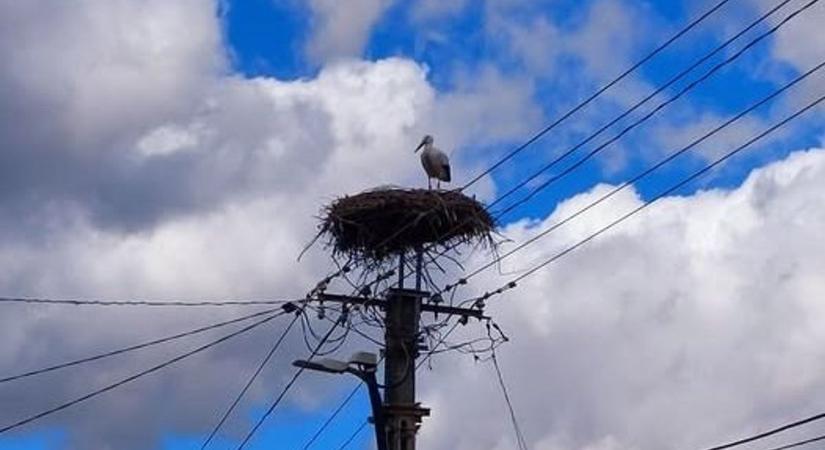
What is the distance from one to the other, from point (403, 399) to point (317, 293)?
1729 mm

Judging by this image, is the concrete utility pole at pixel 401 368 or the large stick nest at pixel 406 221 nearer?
the concrete utility pole at pixel 401 368

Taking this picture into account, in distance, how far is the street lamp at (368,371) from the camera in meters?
15.3

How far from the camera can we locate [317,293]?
16.6m

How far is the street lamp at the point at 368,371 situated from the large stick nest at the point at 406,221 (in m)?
1.64

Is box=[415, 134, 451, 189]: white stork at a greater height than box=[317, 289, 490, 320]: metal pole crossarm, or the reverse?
box=[415, 134, 451, 189]: white stork

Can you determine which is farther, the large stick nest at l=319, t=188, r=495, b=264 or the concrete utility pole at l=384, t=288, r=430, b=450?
the large stick nest at l=319, t=188, r=495, b=264

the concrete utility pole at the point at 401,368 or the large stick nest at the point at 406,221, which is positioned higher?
the large stick nest at the point at 406,221

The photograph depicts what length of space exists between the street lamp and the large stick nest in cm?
164

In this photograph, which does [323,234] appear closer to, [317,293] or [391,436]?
[317,293]

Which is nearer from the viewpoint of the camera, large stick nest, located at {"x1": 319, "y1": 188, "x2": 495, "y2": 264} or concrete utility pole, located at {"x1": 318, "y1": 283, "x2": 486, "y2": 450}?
concrete utility pole, located at {"x1": 318, "y1": 283, "x2": 486, "y2": 450}

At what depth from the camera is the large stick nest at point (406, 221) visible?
55.1 ft

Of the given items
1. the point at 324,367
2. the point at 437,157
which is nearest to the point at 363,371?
the point at 324,367

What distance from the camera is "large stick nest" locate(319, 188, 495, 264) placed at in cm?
1678

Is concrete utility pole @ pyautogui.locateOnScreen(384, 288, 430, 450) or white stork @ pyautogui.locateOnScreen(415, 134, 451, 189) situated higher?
white stork @ pyautogui.locateOnScreen(415, 134, 451, 189)
